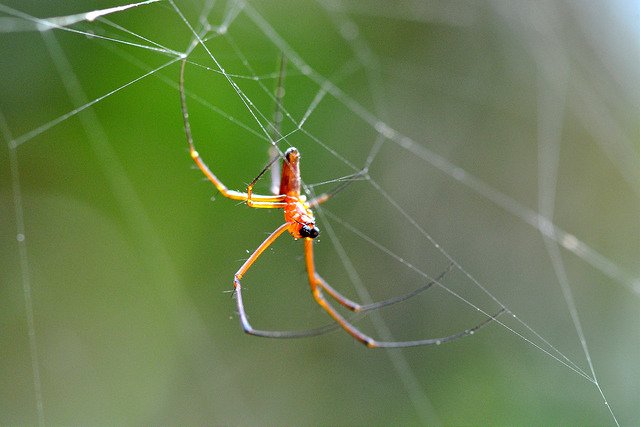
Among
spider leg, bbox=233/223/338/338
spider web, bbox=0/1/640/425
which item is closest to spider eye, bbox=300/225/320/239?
spider leg, bbox=233/223/338/338

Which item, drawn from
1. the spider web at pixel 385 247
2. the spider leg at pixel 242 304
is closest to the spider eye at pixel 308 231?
the spider leg at pixel 242 304

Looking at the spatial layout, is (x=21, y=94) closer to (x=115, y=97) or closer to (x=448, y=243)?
(x=115, y=97)

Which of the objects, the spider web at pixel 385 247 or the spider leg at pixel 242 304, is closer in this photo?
the spider leg at pixel 242 304

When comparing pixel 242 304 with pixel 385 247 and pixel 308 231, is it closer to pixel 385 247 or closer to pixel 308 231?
pixel 308 231

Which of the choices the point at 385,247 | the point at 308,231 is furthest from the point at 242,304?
the point at 385,247

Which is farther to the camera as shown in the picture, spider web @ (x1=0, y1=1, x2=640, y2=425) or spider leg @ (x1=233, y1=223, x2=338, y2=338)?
spider web @ (x1=0, y1=1, x2=640, y2=425)

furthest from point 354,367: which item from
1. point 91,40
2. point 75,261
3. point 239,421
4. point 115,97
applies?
point 91,40

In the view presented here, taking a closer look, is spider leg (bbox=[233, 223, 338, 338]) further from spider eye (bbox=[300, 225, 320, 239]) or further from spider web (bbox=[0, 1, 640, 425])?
spider web (bbox=[0, 1, 640, 425])

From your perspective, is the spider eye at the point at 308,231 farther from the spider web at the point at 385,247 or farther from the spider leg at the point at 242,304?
the spider web at the point at 385,247
